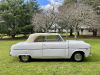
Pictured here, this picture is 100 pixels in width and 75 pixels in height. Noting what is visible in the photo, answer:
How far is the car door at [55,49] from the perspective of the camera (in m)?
6.04

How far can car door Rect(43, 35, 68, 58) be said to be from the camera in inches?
238

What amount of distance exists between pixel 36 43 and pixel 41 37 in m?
0.45

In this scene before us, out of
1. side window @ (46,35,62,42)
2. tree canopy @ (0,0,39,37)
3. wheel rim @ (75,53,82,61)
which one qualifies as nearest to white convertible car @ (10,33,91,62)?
wheel rim @ (75,53,82,61)

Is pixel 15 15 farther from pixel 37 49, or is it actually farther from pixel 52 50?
pixel 52 50

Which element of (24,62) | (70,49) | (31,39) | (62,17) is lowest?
(24,62)

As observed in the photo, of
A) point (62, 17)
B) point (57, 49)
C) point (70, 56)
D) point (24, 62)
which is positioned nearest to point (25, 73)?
point (24, 62)

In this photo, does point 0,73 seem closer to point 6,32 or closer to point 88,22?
point 88,22

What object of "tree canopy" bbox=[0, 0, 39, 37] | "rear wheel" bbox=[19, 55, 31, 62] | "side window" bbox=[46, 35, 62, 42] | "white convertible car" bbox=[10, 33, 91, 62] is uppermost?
"tree canopy" bbox=[0, 0, 39, 37]

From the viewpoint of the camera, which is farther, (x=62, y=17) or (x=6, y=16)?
(x=6, y=16)

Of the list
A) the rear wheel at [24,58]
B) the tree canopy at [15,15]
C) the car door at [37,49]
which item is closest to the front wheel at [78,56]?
the car door at [37,49]

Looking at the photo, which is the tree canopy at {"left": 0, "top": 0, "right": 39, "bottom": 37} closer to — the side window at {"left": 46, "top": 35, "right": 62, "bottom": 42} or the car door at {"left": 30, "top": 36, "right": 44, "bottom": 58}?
the side window at {"left": 46, "top": 35, "right": 62, "bottom": 42}

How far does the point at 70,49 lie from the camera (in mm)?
6082

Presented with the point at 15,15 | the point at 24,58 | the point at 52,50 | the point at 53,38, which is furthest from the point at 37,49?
the point at 15,15

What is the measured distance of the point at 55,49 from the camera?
605cm
